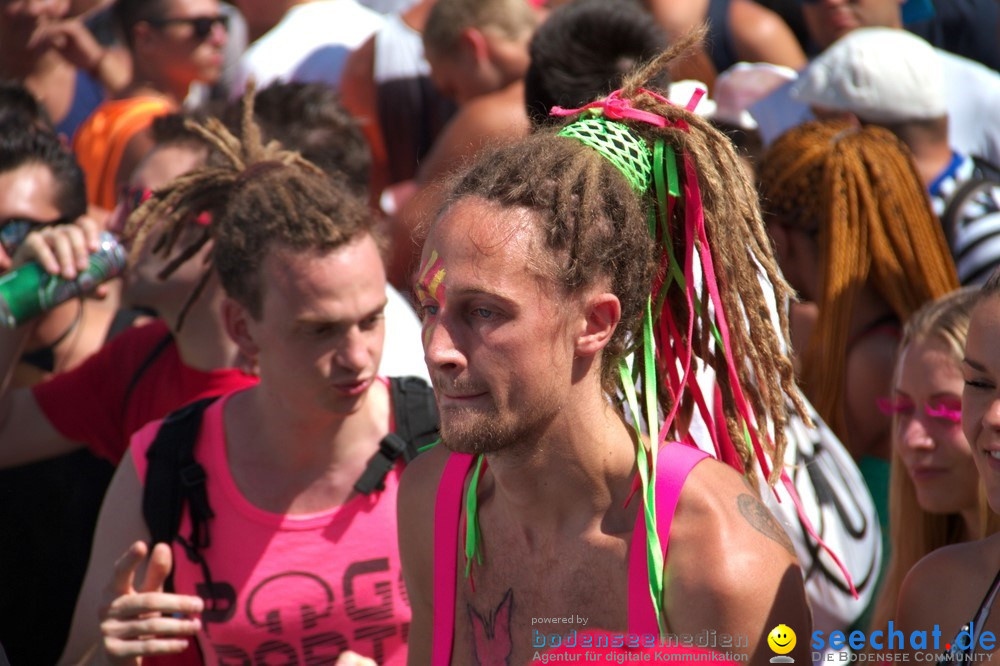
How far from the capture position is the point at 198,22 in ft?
18.6

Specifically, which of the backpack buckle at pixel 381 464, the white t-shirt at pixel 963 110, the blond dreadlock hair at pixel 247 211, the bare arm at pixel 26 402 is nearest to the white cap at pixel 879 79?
the white t-shirt at pixel 963 110

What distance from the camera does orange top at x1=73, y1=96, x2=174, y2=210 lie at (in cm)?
516

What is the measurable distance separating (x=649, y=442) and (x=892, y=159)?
1.94 meters

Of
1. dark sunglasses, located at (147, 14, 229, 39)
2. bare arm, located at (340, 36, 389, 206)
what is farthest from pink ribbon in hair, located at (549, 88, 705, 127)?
dark sunglasses, located at (147, 14, 229, 39)

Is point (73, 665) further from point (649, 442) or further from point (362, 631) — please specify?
point (649, 442)

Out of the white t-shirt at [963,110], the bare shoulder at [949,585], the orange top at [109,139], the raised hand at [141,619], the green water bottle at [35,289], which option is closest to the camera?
the bare shoulder at [949,585]

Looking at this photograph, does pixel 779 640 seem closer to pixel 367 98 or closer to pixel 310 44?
pixel 367 98

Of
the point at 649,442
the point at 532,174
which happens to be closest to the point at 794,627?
the point at 649,442

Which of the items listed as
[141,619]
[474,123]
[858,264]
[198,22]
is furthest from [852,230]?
[198,22]

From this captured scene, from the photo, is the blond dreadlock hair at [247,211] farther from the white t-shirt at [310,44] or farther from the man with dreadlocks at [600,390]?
the white t-shirt at [310,44]

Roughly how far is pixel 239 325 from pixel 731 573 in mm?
1603

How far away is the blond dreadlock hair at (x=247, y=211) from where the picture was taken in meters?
2.96

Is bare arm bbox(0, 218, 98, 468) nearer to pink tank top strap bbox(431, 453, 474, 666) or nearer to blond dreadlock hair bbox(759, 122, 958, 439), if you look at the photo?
pink tank top strap bbox(431, 453, 474, 666)

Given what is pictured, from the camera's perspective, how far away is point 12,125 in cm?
399
